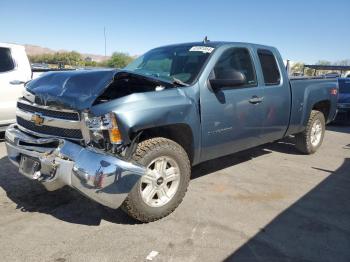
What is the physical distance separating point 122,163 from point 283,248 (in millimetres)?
1598

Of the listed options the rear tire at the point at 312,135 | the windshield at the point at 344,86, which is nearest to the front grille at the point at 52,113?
the rear tire at the point at 312,135

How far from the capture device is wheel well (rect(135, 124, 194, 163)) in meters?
3.96

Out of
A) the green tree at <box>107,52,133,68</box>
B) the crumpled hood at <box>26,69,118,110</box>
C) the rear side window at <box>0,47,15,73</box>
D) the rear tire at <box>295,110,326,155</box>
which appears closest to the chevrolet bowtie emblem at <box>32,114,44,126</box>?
the crumpled hood at <box>26,69,118,110</box>

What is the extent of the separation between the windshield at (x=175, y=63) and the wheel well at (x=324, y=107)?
10.4 feet

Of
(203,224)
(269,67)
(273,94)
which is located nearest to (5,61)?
(269,67)

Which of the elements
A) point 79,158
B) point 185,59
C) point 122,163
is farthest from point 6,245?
point 185,59

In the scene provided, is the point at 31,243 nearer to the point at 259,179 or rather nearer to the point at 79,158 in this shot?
the point at 79,158

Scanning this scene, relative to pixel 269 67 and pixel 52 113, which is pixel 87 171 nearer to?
pixel 52 113

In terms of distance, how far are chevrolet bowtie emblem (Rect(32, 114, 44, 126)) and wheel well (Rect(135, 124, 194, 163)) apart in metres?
0.99

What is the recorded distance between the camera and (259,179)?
18.0ft

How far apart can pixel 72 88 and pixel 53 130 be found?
445mm

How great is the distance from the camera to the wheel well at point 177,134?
3955mm

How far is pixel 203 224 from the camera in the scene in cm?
387

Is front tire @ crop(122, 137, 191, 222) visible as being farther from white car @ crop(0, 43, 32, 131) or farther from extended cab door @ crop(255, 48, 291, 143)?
white car @ crop(0, 43, 32, 131)
